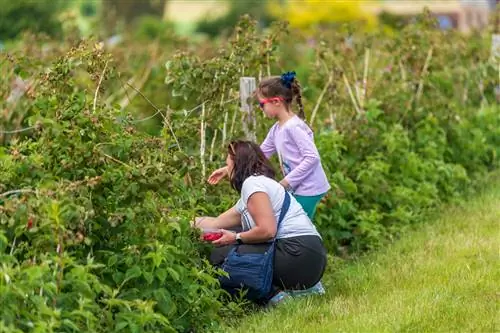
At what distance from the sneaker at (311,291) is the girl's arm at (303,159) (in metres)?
0.77

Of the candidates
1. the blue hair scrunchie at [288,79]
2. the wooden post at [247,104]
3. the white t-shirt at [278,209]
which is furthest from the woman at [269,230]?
the wooden post at [247,104]

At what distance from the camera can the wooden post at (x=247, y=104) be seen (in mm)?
9102

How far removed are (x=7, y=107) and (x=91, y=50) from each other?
411 centimetres

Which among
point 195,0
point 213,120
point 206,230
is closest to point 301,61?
point 213,120

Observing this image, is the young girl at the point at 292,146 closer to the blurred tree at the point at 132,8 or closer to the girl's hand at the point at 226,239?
the girl's hand at the point at 226,239

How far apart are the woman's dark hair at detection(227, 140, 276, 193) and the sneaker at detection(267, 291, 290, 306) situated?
723 millimetres

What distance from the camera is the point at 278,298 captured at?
24.4ft

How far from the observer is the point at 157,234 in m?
6.68

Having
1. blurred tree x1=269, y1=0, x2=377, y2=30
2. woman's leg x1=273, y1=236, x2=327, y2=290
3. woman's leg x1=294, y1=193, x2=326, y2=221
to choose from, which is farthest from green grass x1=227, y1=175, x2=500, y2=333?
blurred tree x1=269, y1=0, x2=377, y2=30

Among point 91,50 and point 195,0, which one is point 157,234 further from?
point 195,0

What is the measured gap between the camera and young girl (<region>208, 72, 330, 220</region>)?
816 centimetres

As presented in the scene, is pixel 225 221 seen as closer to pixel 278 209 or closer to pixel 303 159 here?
pixel 278 209

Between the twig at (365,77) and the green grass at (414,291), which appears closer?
the green grass at (414,291)

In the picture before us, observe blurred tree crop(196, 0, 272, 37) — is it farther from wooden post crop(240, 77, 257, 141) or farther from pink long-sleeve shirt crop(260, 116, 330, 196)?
pink long-sleeve shirt crop(260, 116, 330, 196)
